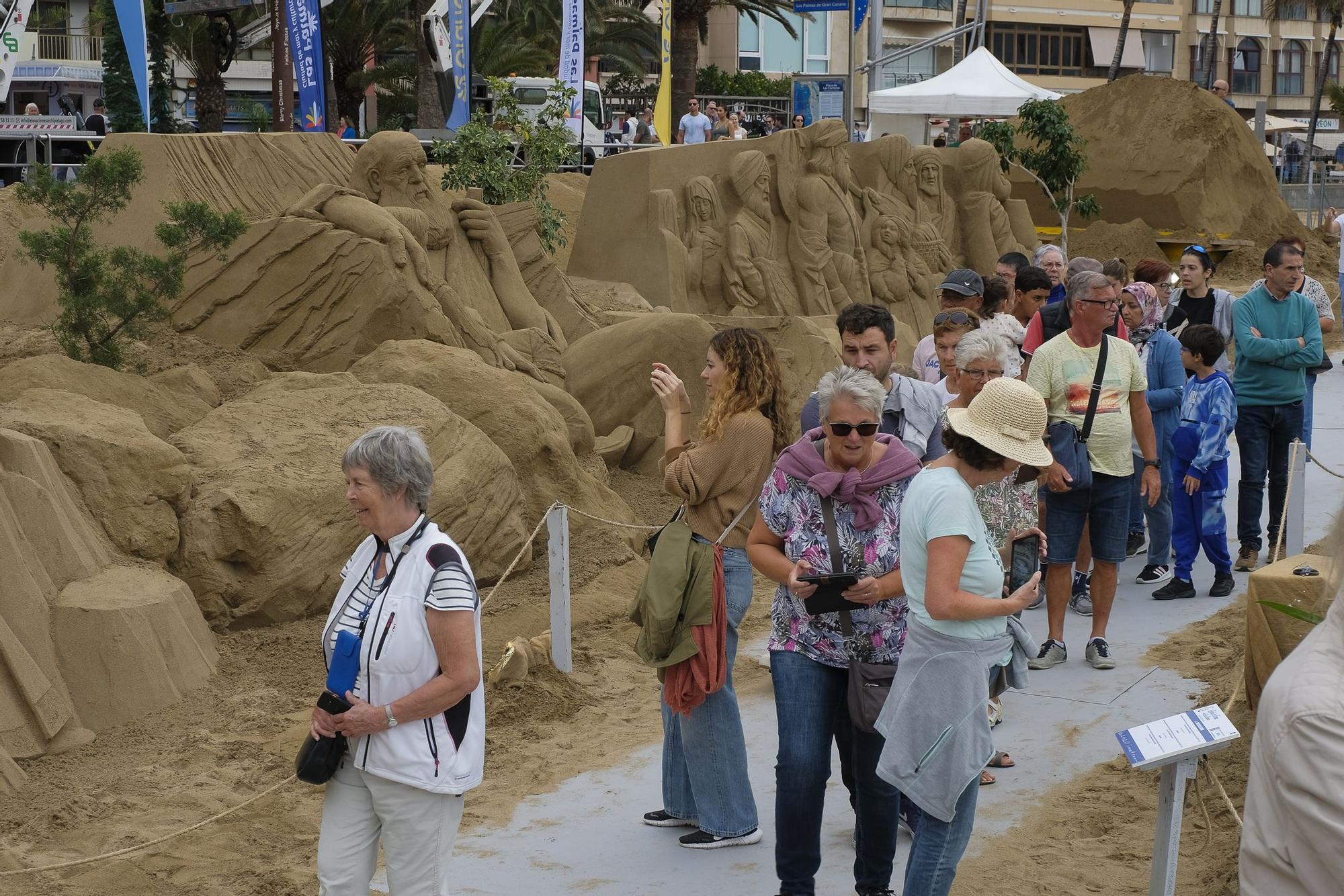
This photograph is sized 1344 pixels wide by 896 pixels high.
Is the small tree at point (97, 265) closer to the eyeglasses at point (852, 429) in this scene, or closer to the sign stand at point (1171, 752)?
the eyeglasses at point (852, 429)

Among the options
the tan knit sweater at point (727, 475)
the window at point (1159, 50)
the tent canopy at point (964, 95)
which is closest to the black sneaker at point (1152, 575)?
the tan knit sweater at point (727, 475)

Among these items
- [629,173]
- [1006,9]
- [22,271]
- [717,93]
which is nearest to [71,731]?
[22,271]

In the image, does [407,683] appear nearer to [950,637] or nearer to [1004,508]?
[950,637]

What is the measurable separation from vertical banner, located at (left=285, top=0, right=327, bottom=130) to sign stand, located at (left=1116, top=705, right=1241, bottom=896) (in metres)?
14.2

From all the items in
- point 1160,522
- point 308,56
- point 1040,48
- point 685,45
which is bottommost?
point 1160,522

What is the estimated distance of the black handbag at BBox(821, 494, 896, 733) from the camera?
12.6 feet

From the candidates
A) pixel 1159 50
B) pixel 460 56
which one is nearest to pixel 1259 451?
pixel 460 56

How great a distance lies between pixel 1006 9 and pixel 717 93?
13555 millimetres

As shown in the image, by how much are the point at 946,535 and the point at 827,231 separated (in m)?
11.6

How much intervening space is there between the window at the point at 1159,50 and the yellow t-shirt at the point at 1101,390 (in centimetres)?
4977

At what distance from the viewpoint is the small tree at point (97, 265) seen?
7.85 m

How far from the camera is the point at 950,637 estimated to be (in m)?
3.52

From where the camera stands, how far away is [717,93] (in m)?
41.0

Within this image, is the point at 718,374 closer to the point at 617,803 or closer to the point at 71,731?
the point at 617,803
